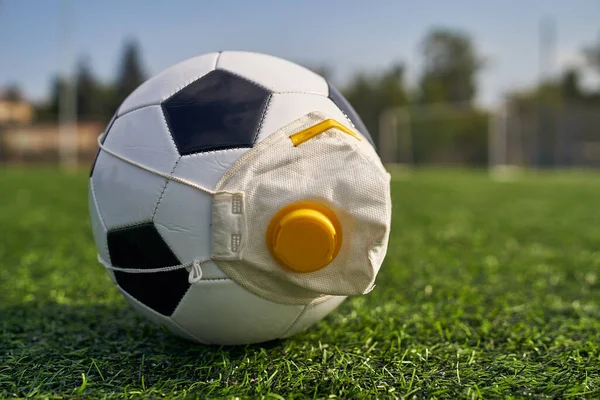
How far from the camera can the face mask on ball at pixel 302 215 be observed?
157 cm

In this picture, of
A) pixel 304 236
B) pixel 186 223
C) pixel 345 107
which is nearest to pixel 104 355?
pixel 186 223

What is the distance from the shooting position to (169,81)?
1.90m

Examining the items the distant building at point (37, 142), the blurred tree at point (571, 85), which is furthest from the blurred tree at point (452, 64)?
the distant building at point (37, 142)

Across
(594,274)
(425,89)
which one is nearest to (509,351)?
(594,274)

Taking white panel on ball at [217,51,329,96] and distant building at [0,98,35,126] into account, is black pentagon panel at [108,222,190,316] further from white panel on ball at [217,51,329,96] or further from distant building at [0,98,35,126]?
distant building at [0,98,35,126]

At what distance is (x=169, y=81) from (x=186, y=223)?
0.51m

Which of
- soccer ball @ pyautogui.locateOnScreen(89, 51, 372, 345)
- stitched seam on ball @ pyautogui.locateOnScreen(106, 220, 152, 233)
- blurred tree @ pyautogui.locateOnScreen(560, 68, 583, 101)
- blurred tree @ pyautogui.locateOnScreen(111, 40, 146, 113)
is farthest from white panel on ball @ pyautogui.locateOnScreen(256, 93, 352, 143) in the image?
blurred tree @ pyautogui.locateOnScreen(560, 68, 583, 101)

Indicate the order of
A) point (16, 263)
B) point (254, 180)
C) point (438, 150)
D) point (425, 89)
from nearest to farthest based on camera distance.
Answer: point (254, 180)
point (16, 263)
point (438, 150)
point (425, 89)

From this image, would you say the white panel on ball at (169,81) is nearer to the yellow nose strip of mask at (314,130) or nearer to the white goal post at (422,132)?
the yellow nose strip of mask at (314,130)

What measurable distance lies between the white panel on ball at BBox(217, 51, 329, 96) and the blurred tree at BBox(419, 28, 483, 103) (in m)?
37.4

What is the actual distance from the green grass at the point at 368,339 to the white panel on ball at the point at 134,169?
1.57 ft

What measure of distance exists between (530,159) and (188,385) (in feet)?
93.1

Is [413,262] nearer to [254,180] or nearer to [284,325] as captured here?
[284,325]

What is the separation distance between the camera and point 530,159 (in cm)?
2772
